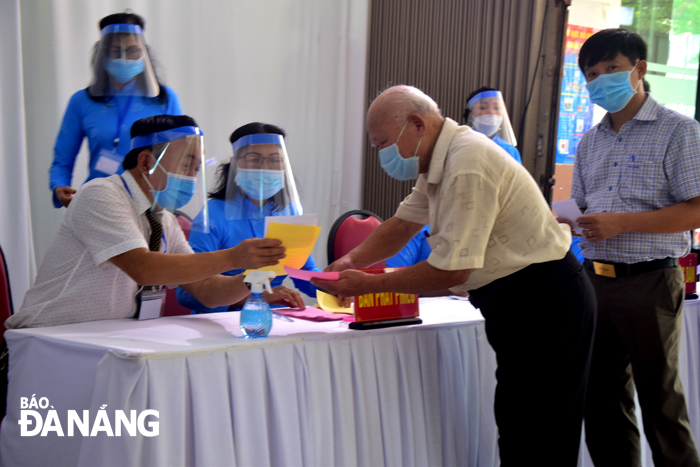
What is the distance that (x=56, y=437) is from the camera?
1322 mm

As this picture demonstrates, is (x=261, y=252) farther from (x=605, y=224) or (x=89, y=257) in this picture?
(x=605, y=224)

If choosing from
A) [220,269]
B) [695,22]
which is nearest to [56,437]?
[220,269]

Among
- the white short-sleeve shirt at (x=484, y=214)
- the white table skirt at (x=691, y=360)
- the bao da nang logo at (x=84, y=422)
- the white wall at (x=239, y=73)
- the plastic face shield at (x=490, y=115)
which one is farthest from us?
the white wall at (x=239, y=73)

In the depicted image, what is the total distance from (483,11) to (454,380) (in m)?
3.10

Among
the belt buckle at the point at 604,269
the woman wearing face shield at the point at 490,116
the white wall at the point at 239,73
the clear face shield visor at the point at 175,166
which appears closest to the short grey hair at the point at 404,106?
the clear face shield visor at the point at 175,166

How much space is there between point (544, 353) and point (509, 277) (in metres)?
0.21

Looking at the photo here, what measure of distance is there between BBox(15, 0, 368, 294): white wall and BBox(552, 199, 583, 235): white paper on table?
7.01 ft

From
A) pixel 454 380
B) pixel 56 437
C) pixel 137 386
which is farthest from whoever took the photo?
pixel 454 380

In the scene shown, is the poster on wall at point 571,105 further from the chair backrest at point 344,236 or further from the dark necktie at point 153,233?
the dark necktie at point 153,233

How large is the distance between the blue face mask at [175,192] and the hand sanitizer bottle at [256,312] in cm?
36

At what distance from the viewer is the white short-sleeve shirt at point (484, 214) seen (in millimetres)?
1263

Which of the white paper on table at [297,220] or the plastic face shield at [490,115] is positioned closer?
the white paper on table at [297,220]

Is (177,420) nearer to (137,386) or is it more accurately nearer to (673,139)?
(137,386)

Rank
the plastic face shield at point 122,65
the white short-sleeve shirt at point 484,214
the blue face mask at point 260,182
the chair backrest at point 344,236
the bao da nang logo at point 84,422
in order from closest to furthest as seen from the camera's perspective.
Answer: the bao da nang logo at point 84,422 < the white short-sleeve shirt at point 484,214 < the blue face mask at point 260,182 < the plastic face shield at point 122,65 < the chair backrest at point 344,236
